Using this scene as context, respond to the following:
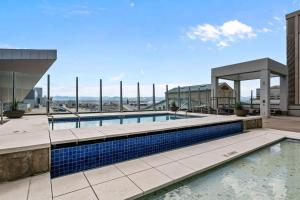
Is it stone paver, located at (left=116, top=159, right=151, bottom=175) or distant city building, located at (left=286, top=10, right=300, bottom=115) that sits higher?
distant city building, located at (left=286, top=10, right=300, bottom=115)

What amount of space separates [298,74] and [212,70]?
681cm

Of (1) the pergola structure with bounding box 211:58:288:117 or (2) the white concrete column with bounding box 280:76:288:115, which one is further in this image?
(2) the white concrete column with bounding box 280:76:288:115

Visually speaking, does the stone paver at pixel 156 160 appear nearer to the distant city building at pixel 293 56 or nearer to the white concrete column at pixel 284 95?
the white concrete column at pixel 284 95

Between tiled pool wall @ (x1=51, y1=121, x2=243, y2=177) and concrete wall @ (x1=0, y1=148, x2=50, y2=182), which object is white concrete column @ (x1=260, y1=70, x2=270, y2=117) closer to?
tiled pool wall @ (x1=51, y1=121, x2=243, y2=177)

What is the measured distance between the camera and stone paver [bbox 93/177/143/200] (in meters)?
2.11

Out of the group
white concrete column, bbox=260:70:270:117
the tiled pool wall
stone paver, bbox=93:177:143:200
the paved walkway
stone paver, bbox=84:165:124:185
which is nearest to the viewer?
stone paver, bbox=93:177:143:200

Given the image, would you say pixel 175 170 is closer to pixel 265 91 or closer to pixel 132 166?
pixel 132 166

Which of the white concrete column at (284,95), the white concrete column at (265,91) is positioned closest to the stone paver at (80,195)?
the white concrete column at (265,91)

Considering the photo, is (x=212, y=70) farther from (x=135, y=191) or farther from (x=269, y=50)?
(x=135, y=191)

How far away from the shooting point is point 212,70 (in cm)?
1259

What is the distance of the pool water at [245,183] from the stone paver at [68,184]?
92cm

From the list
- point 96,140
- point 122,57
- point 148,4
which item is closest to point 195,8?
point 148,4

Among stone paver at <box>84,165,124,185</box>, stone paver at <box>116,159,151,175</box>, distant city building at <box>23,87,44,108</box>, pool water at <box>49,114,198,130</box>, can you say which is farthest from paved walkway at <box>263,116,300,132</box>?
distant city building at <box>23,87,44,108</box>

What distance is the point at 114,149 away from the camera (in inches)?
135
